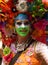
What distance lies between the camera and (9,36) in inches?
74.8

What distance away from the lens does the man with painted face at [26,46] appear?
5.55 feet

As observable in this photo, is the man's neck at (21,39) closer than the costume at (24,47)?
No

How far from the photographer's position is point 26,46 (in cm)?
180

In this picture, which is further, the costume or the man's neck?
the man's neck

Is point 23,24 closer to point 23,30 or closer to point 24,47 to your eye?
point 23,30

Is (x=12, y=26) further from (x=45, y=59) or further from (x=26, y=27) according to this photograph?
(x=45, y=59)

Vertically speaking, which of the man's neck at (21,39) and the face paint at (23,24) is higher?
the face paint at (23,24)

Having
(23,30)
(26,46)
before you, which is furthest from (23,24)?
(26,46)

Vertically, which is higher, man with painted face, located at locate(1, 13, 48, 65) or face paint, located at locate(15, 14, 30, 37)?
face paint, located at locate(15, 14, 30, 37)

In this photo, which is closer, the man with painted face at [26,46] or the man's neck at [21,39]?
the man with painted face at [26,46]

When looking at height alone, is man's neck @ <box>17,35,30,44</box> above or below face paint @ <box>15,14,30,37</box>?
below

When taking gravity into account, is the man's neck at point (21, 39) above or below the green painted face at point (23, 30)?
below

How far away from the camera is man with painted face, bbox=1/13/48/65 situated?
66.6 inches

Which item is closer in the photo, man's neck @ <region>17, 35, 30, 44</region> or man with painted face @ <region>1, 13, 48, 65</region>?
man with painted face @ <region>1, 13, 48, 65</region>
